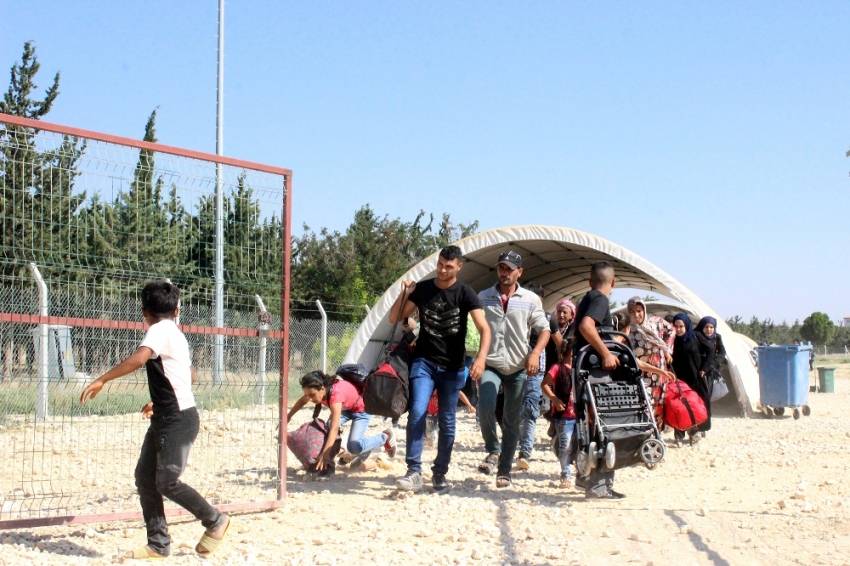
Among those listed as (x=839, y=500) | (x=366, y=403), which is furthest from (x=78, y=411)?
(x=839, y=500)

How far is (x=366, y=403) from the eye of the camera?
799cm

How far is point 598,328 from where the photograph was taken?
7191mm

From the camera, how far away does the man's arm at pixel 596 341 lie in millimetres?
6996

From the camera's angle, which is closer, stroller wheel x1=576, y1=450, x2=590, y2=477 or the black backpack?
stroller wheel x1=576, y1=450, x2=590, y2=477

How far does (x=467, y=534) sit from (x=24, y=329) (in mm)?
3401

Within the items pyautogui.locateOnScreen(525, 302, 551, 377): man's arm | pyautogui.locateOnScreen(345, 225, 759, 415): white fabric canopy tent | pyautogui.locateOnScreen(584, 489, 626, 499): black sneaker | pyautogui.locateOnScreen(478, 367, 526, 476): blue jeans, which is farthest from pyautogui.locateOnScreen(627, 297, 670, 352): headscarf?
pyautogui.locateOnScreen(345, 225, 759, 415): white fabric canopy tent

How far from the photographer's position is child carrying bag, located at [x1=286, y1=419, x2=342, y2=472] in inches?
313

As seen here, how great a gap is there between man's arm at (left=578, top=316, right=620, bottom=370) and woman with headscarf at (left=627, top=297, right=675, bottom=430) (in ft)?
8.88

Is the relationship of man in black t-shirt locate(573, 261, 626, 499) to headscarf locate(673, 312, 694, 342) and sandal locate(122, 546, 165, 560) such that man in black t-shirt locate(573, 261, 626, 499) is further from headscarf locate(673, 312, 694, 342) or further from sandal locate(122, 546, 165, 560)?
headscarf locate(673, 312, 694, 342)

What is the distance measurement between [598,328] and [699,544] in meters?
1.96

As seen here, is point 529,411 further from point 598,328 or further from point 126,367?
point 126,367

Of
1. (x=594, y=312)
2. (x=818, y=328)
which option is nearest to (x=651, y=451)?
(x=594, y=312)

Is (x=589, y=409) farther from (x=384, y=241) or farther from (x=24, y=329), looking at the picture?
(x=384, y=241)

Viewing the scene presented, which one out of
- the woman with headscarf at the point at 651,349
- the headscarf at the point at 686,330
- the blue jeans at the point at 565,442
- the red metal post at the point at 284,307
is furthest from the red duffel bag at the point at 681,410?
the red metal post at the point at 284,307
